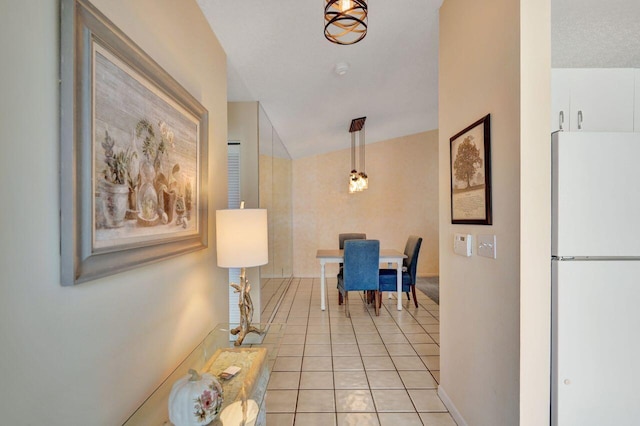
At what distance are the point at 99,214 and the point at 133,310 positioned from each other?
1.42 feet

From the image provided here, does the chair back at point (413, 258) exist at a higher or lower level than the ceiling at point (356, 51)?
lower

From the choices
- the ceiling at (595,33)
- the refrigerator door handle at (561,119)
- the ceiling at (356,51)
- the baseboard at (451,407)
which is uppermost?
the ceiling at (356,51)

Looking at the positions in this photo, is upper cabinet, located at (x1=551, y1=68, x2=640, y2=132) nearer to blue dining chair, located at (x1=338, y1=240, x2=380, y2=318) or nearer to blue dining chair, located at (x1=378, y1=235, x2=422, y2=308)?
blue dining chair, located at (x1=338, y1=240, x2=380, y2=318)

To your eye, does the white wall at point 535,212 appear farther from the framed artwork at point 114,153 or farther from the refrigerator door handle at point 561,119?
the framed artwork at point 114,153

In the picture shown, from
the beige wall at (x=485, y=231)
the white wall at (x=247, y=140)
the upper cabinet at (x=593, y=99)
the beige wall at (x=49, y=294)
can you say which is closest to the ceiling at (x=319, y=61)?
the white wall at (x=247, y=140)

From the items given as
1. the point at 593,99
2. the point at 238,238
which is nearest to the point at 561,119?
the point at 593,99

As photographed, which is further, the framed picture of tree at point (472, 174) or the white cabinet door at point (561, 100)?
the white cabinet door at point (561, 100)

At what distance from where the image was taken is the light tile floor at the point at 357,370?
2033 millimetres

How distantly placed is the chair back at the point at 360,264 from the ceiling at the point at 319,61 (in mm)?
1896

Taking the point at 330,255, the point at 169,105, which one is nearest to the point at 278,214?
the point at 330,255

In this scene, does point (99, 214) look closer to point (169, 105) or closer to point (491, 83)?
point (169, 105)

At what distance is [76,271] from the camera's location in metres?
0.84

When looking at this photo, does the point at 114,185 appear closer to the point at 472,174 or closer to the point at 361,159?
the point at 472,174

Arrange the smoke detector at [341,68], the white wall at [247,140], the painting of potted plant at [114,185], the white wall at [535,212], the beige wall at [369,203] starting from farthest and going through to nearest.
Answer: the beige wall at [369,203]
the white wall at [247,140]
the smoke detector at [341,68]
the white wall at [535,212]
the painting of potted plant at [114,185]
